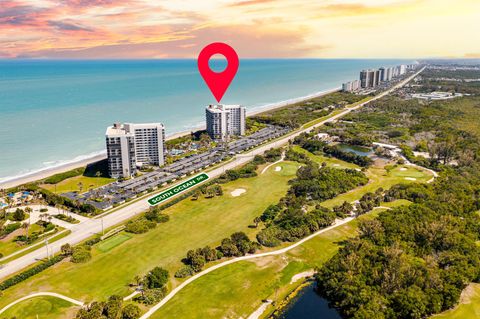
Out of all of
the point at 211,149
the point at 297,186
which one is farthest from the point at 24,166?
the point at 297,186

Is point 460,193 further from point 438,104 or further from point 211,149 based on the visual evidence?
point 438,104

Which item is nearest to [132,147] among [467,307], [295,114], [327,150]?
[327,150]

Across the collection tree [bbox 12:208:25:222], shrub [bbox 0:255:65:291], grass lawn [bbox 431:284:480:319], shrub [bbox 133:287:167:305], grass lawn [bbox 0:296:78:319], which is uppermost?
tree [bbox 12:208:25:222]

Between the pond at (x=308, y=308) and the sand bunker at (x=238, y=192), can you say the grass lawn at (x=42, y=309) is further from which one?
the sand bunker at (x=238, y=192)

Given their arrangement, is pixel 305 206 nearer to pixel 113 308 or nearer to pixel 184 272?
pixel 184 272

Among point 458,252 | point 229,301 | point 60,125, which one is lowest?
point 229,301

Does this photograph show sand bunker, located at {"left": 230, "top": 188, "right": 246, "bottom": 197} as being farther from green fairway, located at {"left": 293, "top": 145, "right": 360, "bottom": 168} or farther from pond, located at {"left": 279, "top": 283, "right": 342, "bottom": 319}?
pond, located at {"left": 279, "top": 283, "right": 342, "bottom": 319}

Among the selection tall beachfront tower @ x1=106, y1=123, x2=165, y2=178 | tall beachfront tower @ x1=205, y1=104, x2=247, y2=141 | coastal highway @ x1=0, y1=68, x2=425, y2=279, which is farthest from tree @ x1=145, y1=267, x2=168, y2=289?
tall beachfront tower @ x1=205, y1=104, x2=247, y2=141
